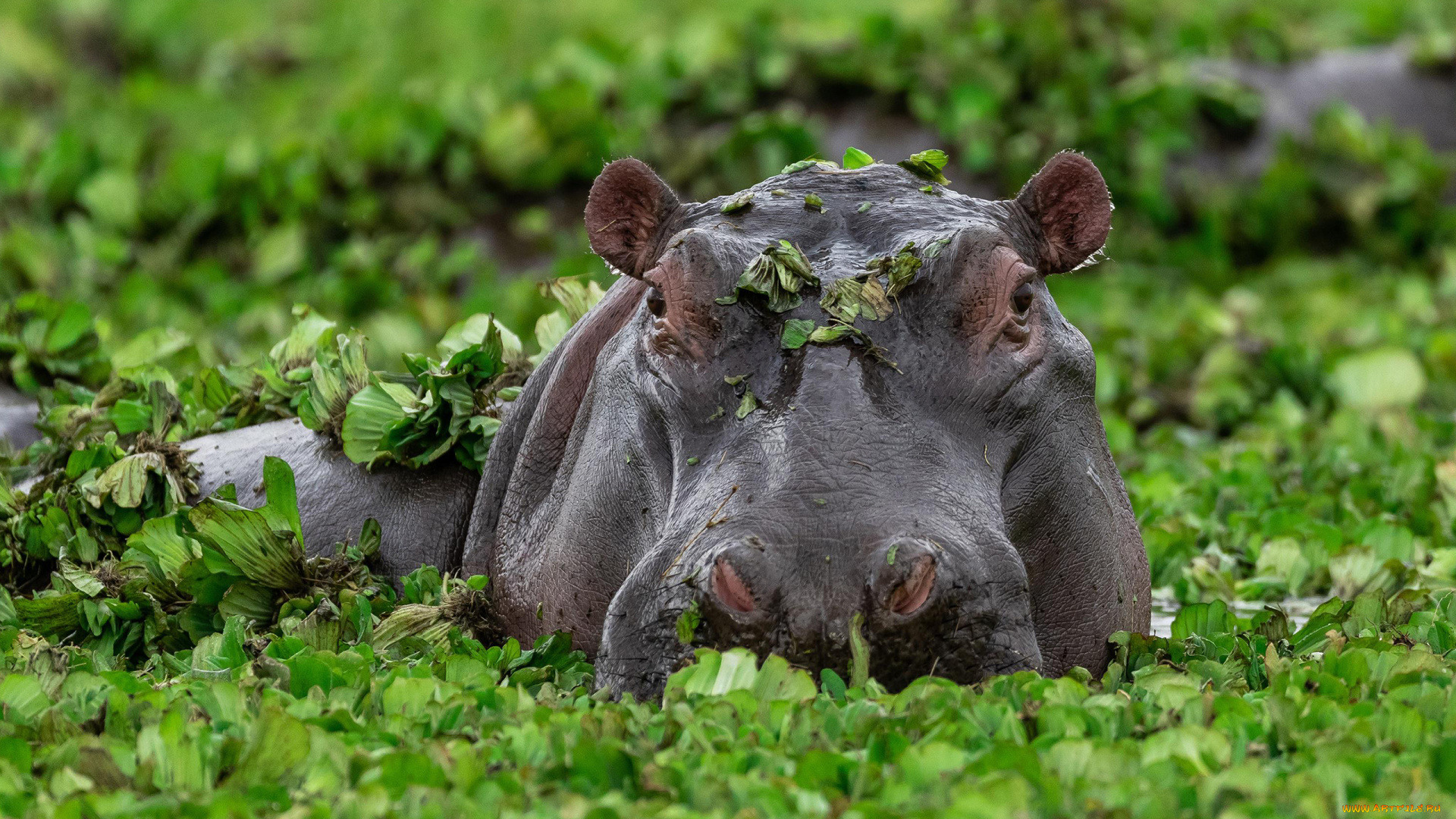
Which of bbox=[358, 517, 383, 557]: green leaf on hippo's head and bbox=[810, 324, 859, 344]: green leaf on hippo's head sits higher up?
bbox=[810, 324, 859, 344]: green leaf on hippo's head

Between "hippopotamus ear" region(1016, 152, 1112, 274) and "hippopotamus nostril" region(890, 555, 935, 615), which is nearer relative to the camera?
"hippopotamus nostril" region(890, 555, 935, 615)

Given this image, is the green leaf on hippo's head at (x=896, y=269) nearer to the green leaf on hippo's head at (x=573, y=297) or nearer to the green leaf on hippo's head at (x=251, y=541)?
the green leaf on hippo's head at (x=573, y=297)

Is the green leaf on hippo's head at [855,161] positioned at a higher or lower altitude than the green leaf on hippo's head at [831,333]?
higher

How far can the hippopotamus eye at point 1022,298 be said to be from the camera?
3906mm

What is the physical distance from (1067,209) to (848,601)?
1421 millimetres

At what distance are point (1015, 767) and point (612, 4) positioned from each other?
19.3 meters

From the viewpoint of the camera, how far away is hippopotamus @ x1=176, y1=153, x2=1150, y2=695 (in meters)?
3.31

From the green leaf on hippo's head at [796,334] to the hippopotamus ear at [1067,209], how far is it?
0.83m

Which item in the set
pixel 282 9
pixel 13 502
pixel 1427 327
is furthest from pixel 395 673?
pixel 282 9

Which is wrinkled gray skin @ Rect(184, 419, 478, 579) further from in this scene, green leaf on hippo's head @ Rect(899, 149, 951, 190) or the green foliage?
green leaf on hippo's head @ Rect(899, 149, 951, 190)

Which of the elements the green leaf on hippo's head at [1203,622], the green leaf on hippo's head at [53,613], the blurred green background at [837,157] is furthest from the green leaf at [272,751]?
the blurred green background at [837,157]

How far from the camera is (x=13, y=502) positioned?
5156mm

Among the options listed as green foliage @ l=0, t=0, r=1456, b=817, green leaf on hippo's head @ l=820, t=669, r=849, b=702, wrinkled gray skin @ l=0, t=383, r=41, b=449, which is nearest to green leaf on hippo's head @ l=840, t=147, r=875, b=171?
green foliage @ l=0, t=0, r=1456, b=817

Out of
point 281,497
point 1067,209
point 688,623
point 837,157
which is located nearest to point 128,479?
point 281,497
